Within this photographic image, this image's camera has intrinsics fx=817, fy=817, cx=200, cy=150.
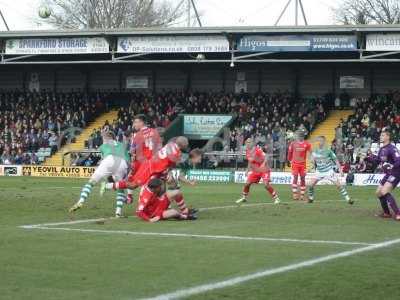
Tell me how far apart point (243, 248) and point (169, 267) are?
6.46 feet

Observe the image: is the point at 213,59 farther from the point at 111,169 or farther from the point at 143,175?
the point at 143,175

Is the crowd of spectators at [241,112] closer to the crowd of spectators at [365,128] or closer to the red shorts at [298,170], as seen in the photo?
the crowd of spectators at [365,128]

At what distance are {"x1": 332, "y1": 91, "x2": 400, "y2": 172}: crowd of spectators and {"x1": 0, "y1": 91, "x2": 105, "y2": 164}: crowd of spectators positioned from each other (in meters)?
15.9

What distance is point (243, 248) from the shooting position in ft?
37.2

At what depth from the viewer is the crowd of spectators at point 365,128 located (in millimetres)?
36781

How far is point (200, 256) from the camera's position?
10.5 m

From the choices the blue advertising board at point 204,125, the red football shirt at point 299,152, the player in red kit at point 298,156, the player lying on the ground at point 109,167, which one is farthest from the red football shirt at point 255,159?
the blue advertising board at point 204,125

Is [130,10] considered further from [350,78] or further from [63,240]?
[63,240]

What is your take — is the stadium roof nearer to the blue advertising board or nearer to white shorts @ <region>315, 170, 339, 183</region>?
the blue advertising board

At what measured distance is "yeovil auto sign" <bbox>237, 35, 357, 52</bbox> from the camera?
38969 mm

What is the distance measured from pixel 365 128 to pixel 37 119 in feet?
64.1

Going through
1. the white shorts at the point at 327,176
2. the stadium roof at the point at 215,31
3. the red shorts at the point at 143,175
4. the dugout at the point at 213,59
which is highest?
the stadium roof at the point at 215,31

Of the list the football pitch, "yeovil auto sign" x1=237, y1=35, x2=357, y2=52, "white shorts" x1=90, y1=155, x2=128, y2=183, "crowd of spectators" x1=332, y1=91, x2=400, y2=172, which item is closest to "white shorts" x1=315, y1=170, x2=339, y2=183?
the football pitch

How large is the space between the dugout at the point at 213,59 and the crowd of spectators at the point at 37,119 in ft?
5.98
